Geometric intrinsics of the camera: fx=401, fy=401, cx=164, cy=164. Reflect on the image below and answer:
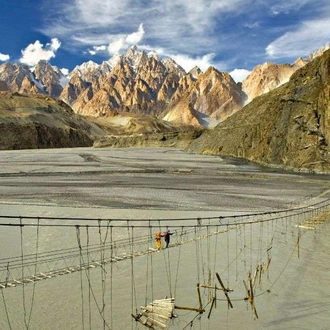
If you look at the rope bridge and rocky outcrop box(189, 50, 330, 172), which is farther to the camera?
rocky outcrop box(189, 50, 330, 172)

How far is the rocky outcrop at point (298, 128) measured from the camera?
74.9 metres

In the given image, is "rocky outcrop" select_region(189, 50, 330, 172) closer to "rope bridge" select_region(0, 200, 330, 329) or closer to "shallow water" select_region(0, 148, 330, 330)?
"shallow water" select_region(0, 148, 330, 330)

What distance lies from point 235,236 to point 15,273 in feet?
43.4

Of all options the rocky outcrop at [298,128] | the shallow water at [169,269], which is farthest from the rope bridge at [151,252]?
the rocky outcrop at [298,128]

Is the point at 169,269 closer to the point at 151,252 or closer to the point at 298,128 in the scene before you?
the point at 151,252

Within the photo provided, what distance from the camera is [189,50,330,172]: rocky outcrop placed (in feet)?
246

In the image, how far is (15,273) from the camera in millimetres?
17547

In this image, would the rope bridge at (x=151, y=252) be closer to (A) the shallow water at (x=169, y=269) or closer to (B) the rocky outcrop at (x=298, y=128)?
(A) the shallow water at (x=169, y=269)

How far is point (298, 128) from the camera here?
8106cm

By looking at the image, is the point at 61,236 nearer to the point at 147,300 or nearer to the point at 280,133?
the point at 147,300

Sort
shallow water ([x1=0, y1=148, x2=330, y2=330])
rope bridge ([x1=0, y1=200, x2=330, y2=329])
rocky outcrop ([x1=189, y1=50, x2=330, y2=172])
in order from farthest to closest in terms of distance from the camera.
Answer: rocky outcrop ([x1=189, y1=50, x2=330, y2=172]) → rope bridge ([x1=0, y1=200, x2=330, y2=329]) → shallow water ([x1=0, y1=148, x2=330, y2=330])

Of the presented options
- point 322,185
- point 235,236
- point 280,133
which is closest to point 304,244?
point 235,236

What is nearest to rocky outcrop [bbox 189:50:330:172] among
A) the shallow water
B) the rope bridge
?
the shallow water

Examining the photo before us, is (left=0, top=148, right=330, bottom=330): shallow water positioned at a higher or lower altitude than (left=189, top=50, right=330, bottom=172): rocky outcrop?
lower
